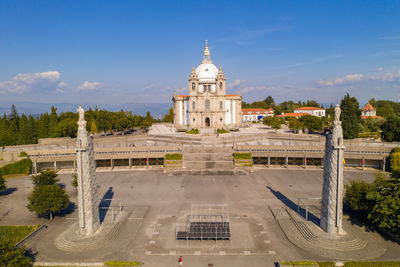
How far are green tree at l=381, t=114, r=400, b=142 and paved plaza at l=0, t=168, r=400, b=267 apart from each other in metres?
19.4

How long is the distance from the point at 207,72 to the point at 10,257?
66076mm

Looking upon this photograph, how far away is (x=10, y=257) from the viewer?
46.8 ft

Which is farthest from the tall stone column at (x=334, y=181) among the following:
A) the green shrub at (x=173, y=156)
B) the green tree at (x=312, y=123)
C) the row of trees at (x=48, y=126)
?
the row of trees at (x=48, y=126)

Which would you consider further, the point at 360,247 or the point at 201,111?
the point at 201,111

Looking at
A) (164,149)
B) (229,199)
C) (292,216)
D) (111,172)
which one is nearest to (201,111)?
(164,149)

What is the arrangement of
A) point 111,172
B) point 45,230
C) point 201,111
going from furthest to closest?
1. point 201,111
2. point 111,172
3. point 45,230

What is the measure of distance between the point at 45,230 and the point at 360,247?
23.7 meters

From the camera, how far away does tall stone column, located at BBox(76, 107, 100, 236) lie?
19.0 m

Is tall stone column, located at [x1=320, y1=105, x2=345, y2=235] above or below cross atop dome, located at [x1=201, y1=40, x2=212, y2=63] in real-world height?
below

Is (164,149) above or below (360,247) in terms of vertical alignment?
above

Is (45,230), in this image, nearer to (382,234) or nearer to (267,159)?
(382,234)

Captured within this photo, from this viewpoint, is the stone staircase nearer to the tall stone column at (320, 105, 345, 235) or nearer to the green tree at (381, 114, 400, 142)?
the tall stone column at (320, 105, 345, 235)

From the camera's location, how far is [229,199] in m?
27.4

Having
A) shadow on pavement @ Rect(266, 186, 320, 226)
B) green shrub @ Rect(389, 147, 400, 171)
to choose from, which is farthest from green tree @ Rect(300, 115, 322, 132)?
shadow on pavement @ Rect(266, 186, 320, 226)
